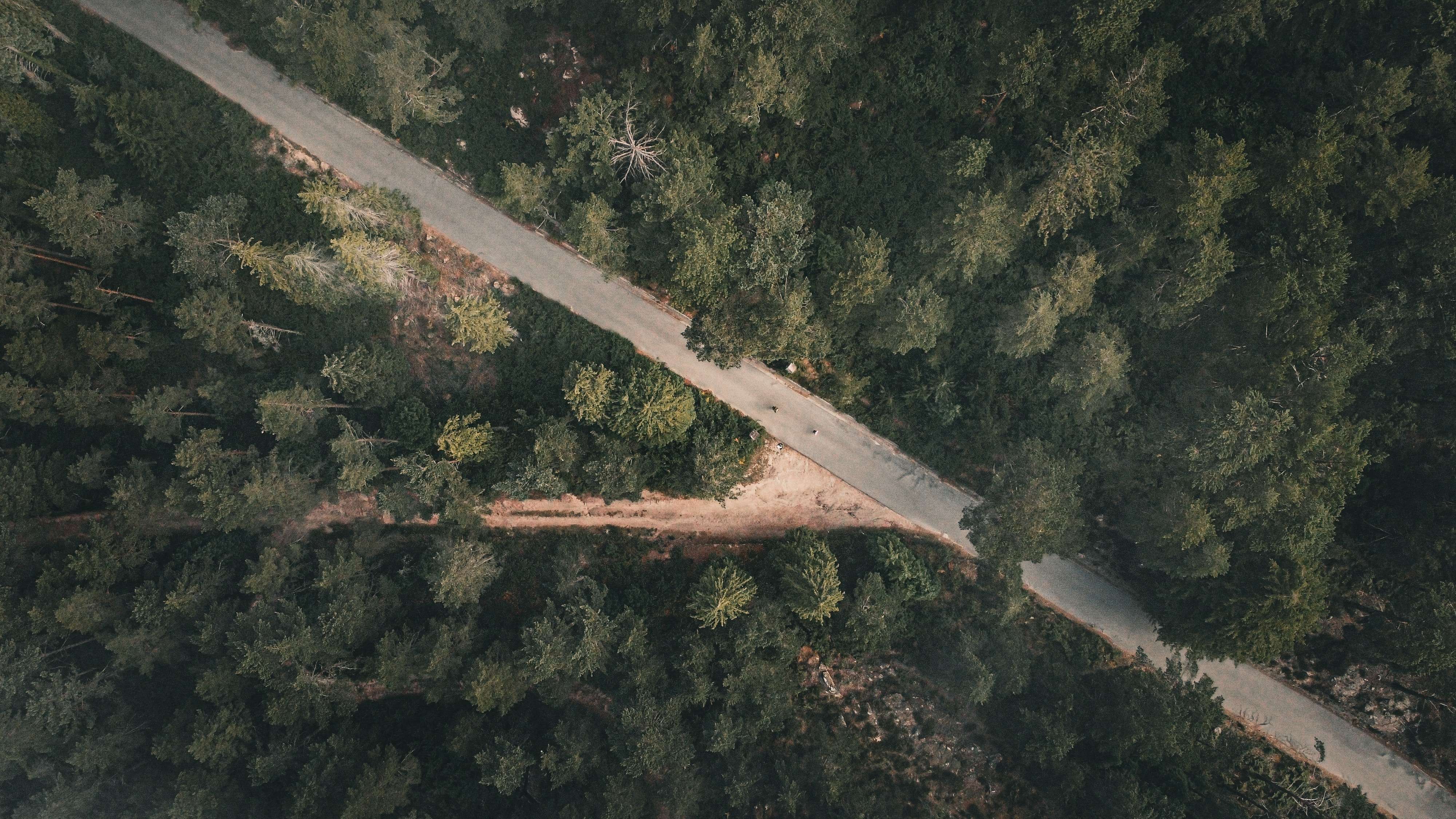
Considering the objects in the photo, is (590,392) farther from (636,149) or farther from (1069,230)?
(1069,230)

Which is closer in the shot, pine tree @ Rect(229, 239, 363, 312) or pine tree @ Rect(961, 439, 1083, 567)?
pine tree @ Rect(229, 239, 363, 312)

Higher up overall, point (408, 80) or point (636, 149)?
point (636, 149)

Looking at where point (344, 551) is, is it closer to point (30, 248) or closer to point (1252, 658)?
point (30, 248)

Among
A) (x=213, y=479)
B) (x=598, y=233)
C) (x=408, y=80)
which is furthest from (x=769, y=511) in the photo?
(x=408, y=80)

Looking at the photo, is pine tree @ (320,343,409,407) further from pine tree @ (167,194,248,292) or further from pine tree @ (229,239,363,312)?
pine tree @ (167,194,248,292)

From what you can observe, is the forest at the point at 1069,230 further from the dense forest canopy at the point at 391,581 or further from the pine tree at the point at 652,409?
the dense forest canopy at the point at 391,581

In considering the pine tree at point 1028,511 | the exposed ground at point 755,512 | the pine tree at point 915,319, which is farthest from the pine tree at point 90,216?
the pine tree at point 1028,511

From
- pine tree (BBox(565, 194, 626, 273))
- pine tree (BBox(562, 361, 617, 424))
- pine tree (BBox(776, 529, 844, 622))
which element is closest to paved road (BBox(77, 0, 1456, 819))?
pine tree (BBox(565, 194, 626, 273))

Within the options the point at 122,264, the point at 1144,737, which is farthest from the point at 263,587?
the point at 1144,737
